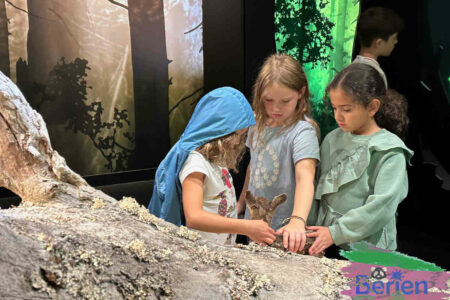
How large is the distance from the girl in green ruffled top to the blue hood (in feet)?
1.06

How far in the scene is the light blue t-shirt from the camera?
4.66 feet

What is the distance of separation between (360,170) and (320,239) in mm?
263

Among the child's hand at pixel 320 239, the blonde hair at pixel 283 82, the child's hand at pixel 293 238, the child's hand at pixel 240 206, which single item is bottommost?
the child's hand at pixel 240 206

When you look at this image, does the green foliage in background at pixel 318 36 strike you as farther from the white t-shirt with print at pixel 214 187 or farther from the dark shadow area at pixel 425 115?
the white t-shirt with print at pixel 214 187

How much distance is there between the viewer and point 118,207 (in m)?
1.01

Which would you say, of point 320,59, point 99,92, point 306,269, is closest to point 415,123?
point 320,59

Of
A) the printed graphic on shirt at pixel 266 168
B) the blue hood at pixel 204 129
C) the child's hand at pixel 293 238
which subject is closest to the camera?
the child's hand at pixel 293 238

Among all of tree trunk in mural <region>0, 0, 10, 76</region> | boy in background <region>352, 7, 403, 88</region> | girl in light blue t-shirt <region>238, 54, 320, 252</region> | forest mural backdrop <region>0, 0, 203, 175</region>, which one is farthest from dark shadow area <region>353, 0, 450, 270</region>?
tree trunk in mural <region>0, 0, 10, 76</region>

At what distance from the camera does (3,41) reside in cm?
181

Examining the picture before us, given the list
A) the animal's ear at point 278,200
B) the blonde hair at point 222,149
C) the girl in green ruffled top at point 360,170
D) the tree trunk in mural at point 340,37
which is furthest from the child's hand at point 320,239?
the tree trunk in mural at point 340,37

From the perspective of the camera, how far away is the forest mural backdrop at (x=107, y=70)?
6.17 feet

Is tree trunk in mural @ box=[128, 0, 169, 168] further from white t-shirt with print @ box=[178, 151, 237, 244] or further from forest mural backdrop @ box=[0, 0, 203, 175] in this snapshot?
white t-shirt with print @ box=[178, 151, 237, 244]

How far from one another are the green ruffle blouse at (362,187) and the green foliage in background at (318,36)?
0.79 metres

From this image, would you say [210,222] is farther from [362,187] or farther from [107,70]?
[107,70]
